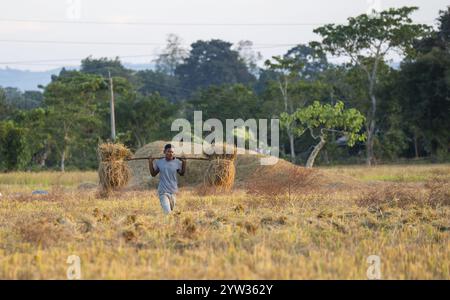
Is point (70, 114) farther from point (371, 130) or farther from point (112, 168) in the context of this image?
point (112, 168)

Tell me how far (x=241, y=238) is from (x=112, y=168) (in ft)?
26.9

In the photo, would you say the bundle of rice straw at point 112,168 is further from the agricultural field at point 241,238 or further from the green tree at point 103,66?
the green tree at point 103,66

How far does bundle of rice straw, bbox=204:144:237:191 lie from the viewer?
17375 mm

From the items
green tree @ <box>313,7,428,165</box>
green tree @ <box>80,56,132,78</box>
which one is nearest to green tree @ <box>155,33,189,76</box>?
green tree @ <box>80,56,132,78</box>

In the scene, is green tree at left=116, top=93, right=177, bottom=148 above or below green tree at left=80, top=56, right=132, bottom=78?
below

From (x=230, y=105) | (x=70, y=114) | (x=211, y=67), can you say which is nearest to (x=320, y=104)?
(x=230, y=105)

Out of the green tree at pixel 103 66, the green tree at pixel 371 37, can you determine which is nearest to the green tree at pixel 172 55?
the green tree at pixel 103 66

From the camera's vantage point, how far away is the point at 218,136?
43875 millimetres

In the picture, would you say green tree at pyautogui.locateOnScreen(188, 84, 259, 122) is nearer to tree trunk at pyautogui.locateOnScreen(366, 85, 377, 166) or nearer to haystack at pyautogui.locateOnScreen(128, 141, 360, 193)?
tree trunk at pyautogui.locateOnScreen(366, 85, 377, 166)

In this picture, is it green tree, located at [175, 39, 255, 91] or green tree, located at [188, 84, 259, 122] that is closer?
green tree, located at [188, 84, 259, 122]

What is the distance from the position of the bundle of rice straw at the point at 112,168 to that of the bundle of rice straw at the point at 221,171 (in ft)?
6.27

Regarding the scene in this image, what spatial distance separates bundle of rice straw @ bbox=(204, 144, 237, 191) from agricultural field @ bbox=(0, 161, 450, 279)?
1830 mm

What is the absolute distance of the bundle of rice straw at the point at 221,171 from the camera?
17.4 meters
